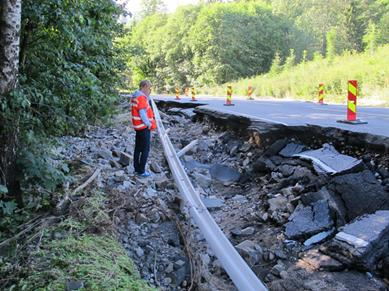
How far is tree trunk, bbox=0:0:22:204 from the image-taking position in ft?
12.3

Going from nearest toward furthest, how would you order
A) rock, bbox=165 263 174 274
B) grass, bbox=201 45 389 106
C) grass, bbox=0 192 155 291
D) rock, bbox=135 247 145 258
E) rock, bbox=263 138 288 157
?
grass, bbox=0 192 155 291
rock, bbox=165 263 174 274
rock, bbox=135 247 145 258
rock, bbox=263 138 288 157
grass, bbox=201 45 389 106

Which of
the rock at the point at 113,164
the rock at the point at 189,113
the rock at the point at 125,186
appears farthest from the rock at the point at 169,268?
the rock at the point at 189,113

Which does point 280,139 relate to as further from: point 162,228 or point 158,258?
Answer: point 158,258

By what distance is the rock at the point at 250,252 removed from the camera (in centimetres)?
450

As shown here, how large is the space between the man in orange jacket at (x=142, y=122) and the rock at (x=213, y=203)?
1227mm

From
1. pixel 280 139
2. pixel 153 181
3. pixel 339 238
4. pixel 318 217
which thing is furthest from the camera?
pixel 280 139

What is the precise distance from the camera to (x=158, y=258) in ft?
14.0

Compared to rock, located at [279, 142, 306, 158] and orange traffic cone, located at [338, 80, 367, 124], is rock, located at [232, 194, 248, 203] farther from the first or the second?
orange traffic cone, located at [338, 80, 367, 124]

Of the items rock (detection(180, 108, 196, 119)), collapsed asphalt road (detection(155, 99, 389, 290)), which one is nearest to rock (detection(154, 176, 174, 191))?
collapsed asphalt road (detection(155, 99, 389, 290))

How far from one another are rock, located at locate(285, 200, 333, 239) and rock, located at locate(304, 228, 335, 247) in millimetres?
61

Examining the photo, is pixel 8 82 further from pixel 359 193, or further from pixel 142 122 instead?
pixel 359 193

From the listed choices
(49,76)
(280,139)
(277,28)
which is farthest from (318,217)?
(277,28)

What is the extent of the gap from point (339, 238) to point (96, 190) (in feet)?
10.0

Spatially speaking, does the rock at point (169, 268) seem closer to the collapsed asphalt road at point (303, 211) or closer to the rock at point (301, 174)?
the collapsed asphalt road at point (303, 211)
